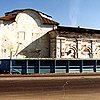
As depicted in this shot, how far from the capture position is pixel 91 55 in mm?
44188

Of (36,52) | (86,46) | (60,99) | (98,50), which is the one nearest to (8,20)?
(36,52)

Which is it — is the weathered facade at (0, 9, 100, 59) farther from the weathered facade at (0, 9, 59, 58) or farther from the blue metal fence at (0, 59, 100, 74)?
the blue metal fence at (0, 59, 100, 74)

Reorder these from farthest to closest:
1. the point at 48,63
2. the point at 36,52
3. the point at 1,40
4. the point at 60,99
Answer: the point at 36,52
the point at 1,40
the point at 48,63
the point at 60,99

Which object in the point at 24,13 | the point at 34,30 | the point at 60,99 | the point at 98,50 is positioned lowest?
the point at 60,99

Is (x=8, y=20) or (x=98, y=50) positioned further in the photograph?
(x=98, y=50)

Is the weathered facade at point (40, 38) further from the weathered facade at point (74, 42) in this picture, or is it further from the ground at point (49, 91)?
the ground at point (49, 91)

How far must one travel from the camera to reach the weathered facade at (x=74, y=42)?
41125mm

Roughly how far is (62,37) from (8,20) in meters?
9.06

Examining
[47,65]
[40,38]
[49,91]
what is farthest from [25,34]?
[49,91]

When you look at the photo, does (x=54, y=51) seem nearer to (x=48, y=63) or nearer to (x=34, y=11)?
(x=34, y=11)

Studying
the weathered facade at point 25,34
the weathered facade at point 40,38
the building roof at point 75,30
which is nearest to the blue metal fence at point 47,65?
the weathered facade at point 40,38

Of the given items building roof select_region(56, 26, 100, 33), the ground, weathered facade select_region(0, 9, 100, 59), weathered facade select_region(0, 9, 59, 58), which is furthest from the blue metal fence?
weathered facade select_region(0, 9, 59, 58)

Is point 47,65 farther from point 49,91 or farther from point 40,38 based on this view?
point 49,91

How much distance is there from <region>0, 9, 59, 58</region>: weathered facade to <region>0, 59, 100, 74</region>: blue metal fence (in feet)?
40.9
